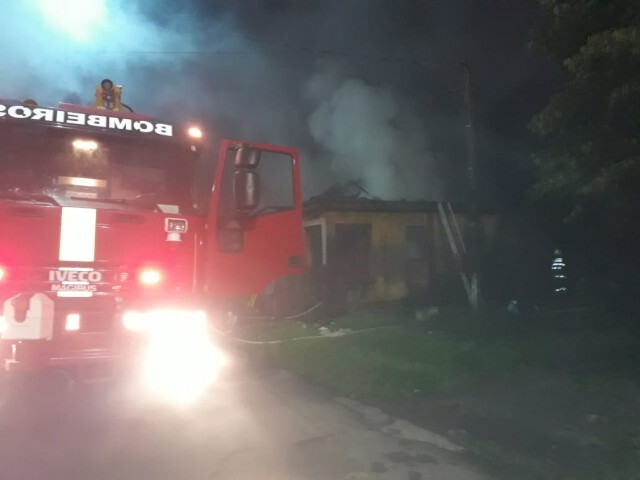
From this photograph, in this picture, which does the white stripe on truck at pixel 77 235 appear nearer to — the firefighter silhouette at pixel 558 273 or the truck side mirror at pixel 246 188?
the truck side mirror at pixel 246 188

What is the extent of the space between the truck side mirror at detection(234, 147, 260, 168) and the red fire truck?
0.01 m

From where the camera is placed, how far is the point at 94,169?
5.99 meters

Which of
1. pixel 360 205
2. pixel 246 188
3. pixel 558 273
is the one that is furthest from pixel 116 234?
pixel 558 273

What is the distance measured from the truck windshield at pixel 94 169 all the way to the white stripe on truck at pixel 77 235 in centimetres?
23

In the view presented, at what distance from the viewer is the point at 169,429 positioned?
17.8 ft

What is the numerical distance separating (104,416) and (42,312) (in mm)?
1400

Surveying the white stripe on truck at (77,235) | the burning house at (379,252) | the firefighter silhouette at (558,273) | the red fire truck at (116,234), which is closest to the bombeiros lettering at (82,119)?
the red fire truck at (116,234)

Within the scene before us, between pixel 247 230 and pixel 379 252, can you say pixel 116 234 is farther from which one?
pixel 379 252

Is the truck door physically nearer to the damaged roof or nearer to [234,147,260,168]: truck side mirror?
[234,147,260,168]: truck side mirror

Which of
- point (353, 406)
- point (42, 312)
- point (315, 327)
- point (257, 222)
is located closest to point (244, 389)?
point (353, 406)

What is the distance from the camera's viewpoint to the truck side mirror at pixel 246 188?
579 centimetres

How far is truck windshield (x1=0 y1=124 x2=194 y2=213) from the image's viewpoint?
569 cm

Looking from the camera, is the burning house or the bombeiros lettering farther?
the burning house

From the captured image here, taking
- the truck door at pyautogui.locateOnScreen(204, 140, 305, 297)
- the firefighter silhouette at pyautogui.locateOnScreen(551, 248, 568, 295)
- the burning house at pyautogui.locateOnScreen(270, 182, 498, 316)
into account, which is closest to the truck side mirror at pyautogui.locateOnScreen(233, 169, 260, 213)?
the truck door at pyautogui.locateOnScreen(204, 140, 305, 297)
